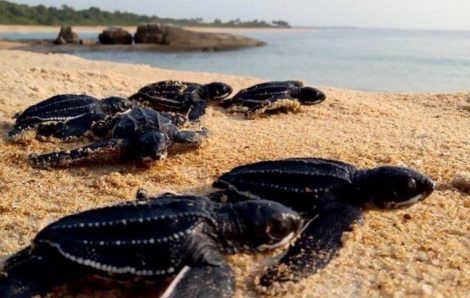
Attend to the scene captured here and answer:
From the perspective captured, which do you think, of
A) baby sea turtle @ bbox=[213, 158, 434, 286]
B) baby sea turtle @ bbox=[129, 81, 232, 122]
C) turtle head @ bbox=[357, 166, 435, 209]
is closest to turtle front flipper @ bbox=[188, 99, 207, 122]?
baby sea turtle @ bbox=[129, 81, 232, 122]

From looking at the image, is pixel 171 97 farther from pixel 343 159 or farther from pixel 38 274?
pixel 38 274

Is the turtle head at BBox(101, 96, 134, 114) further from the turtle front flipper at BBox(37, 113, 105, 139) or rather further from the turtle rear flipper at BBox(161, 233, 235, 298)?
the turtle rear flipper at BBox(161, 233, 235, 298)

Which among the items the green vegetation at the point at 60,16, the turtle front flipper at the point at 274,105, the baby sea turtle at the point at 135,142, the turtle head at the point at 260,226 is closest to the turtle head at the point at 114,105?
the baby sea turtle at the point at 135,142

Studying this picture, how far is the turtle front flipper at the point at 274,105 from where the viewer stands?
16.0 feet

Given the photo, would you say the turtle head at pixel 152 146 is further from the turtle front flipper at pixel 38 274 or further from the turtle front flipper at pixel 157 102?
the turtle front flipper at pixel 157 102

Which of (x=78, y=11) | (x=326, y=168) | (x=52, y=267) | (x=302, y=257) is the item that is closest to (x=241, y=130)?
(x=326, y=168)

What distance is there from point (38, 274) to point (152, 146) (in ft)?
4.93

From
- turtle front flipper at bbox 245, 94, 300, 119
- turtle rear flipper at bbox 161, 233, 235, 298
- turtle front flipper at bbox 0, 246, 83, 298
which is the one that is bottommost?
turtle front flipper at bbox 0, 246, 83, 298

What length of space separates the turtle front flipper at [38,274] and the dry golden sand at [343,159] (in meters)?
0.41

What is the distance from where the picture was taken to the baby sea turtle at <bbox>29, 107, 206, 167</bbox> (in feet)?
10.3

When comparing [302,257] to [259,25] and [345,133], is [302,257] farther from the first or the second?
[259,25]

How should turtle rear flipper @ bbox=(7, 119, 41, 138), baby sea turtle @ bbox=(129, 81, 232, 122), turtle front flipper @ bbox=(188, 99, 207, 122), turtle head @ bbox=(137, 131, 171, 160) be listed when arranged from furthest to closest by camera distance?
1. baby sea turtle @ bbox=(129, 81, 232, 122)
2. turtle front flipper @ bbox=(188, 99, 207, 122)
3. turtle rear flipper @ bbox=(7, 119, 41, 138)
4. turtle head @ bbox=(137, 131, 171, 160)

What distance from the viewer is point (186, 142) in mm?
3486

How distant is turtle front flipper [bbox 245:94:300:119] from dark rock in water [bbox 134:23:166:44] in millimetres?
19339
